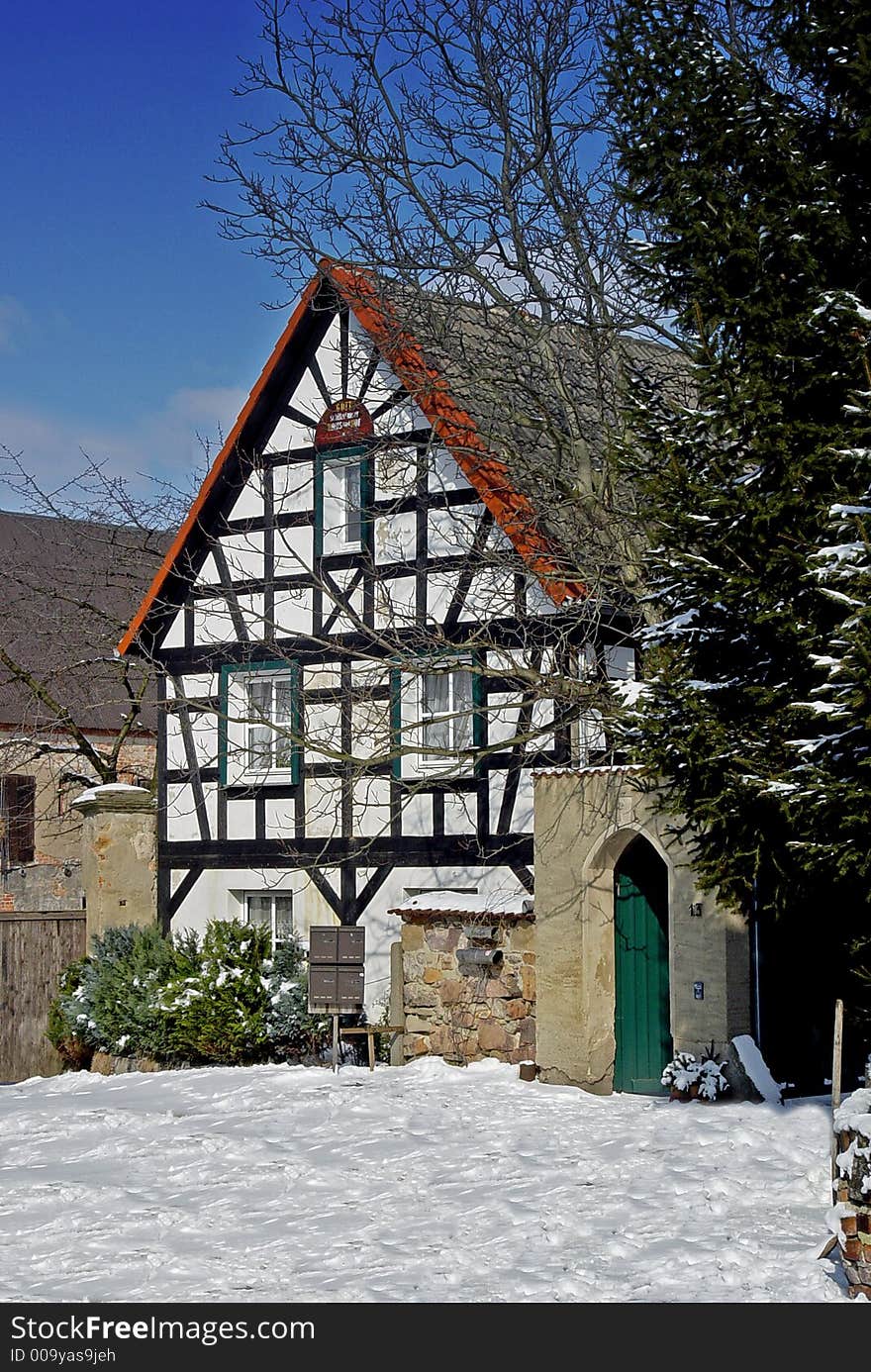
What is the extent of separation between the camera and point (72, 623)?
1005 inches

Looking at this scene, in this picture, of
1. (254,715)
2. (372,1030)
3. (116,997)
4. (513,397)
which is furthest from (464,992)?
(513,397)

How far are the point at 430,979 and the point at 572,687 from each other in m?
3.41

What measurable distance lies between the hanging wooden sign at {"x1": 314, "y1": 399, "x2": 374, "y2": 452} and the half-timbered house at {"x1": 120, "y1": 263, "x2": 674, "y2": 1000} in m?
0.02

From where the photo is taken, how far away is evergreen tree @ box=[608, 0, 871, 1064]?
8.61 m

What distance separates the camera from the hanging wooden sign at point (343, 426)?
19.2 metres

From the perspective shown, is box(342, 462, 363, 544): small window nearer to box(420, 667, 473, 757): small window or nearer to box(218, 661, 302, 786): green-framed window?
box(218, 661, 302, 786): green-framed window

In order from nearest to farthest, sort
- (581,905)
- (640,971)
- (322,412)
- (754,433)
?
1. (754,433)
2. (581,905)
3. (640,971)
4. (322,412)

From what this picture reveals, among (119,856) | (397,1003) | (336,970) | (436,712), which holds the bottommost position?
(397,1003)

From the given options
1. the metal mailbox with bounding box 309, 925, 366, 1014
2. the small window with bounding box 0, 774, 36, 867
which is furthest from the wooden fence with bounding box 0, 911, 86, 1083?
the small window with bounding box 0, 774, 36, 867

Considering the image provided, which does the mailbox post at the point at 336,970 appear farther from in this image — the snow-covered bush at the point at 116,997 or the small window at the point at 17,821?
the small window at the point at 17,821

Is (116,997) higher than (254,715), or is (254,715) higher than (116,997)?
(254,715)

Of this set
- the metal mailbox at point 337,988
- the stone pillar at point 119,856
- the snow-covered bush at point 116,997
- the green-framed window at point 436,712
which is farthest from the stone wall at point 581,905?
the stone pillar at point 119,856

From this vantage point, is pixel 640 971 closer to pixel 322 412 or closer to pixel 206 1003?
pixel 206 1003

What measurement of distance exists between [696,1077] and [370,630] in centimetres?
677
